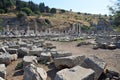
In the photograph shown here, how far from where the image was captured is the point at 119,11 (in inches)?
552

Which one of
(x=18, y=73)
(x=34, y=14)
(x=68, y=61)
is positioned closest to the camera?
(x=68, y=61)

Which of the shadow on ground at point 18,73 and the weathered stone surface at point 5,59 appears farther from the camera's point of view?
the weathered stone surface at point 5,59

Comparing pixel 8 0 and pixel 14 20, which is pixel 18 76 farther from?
pixel 8 0

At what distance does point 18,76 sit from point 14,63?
2.75m

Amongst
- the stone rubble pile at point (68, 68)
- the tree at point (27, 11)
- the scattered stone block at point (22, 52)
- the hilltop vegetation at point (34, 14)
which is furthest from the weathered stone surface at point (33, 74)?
the tree at point (27, 11)

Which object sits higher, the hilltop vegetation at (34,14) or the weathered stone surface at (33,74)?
the weathered stone surface at (33,74)

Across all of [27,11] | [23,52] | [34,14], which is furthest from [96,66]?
[34,14]

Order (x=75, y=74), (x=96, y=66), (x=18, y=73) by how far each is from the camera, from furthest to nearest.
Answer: (x=18, y=73) → (x=96, y=66) → (x=75, y=74)

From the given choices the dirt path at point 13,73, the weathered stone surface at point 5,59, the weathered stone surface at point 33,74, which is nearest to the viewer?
the weathered stone surface at point 33,74

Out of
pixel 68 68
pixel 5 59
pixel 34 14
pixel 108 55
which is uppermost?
pixel 68 68

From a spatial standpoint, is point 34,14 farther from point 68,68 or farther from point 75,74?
point 75,74

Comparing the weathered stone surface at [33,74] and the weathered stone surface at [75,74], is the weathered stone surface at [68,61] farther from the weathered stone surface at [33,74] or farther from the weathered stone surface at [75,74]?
the weathered stone surface at [33,74]

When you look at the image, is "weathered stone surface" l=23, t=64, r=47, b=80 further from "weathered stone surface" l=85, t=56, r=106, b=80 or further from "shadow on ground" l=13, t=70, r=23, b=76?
"shadow on ground" l=13, t=70, r=23, b=76

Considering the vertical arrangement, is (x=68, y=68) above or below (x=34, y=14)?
above
